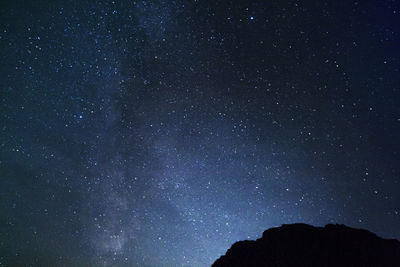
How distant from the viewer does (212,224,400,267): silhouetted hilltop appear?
39375mm

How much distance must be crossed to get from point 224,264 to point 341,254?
51.9ft

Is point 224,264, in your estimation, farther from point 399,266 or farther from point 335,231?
point 399,266

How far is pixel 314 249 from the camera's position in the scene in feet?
136

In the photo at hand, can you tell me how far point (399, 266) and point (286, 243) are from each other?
1335 centimetres

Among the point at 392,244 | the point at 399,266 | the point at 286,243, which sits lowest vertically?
the point at 399,266

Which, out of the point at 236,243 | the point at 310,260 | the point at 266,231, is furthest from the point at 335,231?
the point at 236,243

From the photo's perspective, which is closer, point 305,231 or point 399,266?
point 399,266

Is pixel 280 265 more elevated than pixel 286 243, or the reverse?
pixel 286 243

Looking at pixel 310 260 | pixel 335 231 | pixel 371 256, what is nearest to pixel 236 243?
pixel 310 260

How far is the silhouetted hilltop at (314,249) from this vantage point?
3938cm

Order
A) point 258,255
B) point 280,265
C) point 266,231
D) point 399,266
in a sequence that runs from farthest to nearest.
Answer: point 266,231, point 258,255, point 280,265, point 399,266

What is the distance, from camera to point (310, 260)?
40.0 metres

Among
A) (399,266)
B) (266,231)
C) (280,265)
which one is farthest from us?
(266,231)

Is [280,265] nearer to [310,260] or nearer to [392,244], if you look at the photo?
[310,260]
